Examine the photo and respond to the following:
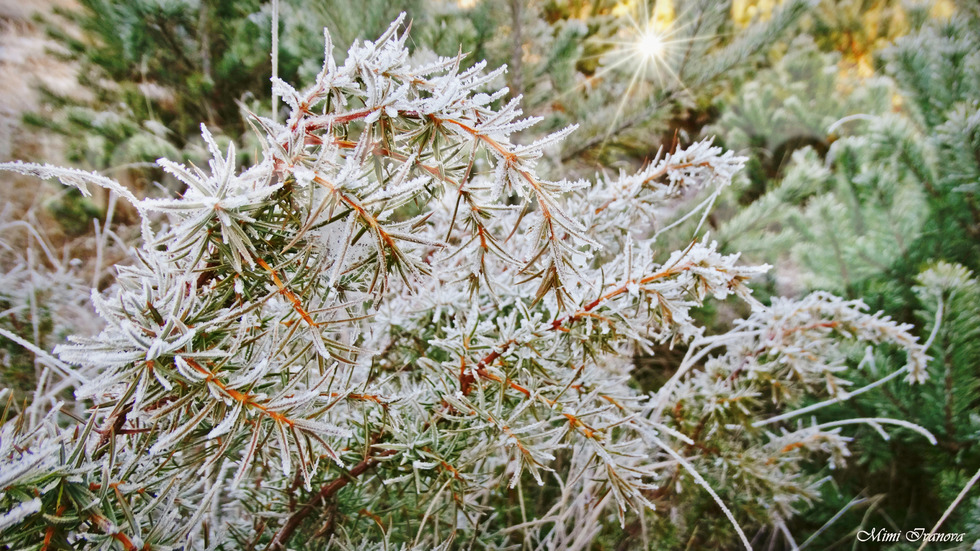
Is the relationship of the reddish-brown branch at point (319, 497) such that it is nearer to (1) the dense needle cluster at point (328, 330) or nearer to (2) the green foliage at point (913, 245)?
(1) the dense needle cluster at point (328, 330)

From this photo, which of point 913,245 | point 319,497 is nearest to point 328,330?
point 319,497

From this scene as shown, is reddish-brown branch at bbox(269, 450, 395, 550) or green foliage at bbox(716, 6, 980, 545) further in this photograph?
green foliage at bbox(716, 6, 980, 545)

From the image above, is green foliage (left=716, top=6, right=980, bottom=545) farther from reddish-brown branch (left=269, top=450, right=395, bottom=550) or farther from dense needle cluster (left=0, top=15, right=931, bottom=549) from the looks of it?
reddish-brown branch (left=269, top=450, right=395, bottom=550)

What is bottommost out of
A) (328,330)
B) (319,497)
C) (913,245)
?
(319,497)

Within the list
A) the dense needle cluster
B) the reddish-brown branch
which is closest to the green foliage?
the dense needle cluster

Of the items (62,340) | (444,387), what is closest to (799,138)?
(444,387)

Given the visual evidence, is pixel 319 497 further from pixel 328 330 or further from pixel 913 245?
pixel 913 245

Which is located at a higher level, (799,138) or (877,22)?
(877,22)

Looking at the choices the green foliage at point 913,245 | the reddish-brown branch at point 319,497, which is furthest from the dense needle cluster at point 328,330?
the green foliage at point 913,245

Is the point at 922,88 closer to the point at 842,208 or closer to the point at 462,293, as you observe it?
the point at 842,208

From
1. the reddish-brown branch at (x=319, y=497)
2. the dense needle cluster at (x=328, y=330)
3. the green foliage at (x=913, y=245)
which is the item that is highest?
the green foliage at (x=913, y=245)

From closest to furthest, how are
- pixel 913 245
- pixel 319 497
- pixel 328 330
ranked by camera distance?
pixel 328 330 < pixel 319 497 < pixel 913 245
